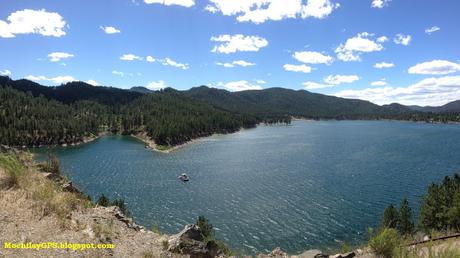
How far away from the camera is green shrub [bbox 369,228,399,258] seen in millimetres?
13245

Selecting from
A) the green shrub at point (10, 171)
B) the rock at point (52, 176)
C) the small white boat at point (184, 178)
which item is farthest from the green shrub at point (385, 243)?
the small white boat at point (184, 178)

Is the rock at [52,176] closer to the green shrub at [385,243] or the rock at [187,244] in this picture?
the rock at [187,244]

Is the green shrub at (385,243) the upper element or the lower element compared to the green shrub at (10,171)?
lower

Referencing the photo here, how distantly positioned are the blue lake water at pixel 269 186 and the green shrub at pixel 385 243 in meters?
19.8

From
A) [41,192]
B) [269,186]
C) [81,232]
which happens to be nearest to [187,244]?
[81,232]

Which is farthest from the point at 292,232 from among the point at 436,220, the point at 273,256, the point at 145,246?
the point at 145,246

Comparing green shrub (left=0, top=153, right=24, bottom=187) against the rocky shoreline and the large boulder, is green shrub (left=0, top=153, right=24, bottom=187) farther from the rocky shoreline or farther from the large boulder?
the large boulder

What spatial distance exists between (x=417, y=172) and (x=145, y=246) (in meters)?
97.6

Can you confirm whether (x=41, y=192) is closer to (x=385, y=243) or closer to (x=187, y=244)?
(x=187, y=244)

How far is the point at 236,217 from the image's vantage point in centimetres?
6100

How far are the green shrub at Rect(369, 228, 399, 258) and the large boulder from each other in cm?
597

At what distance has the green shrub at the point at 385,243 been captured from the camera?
43.5 ft

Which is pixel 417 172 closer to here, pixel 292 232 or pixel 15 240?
pixel 292 232

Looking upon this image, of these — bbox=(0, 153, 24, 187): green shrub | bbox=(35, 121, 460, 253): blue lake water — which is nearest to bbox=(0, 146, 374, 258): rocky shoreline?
bbox=(0, 153, 24, 187): green shrub
